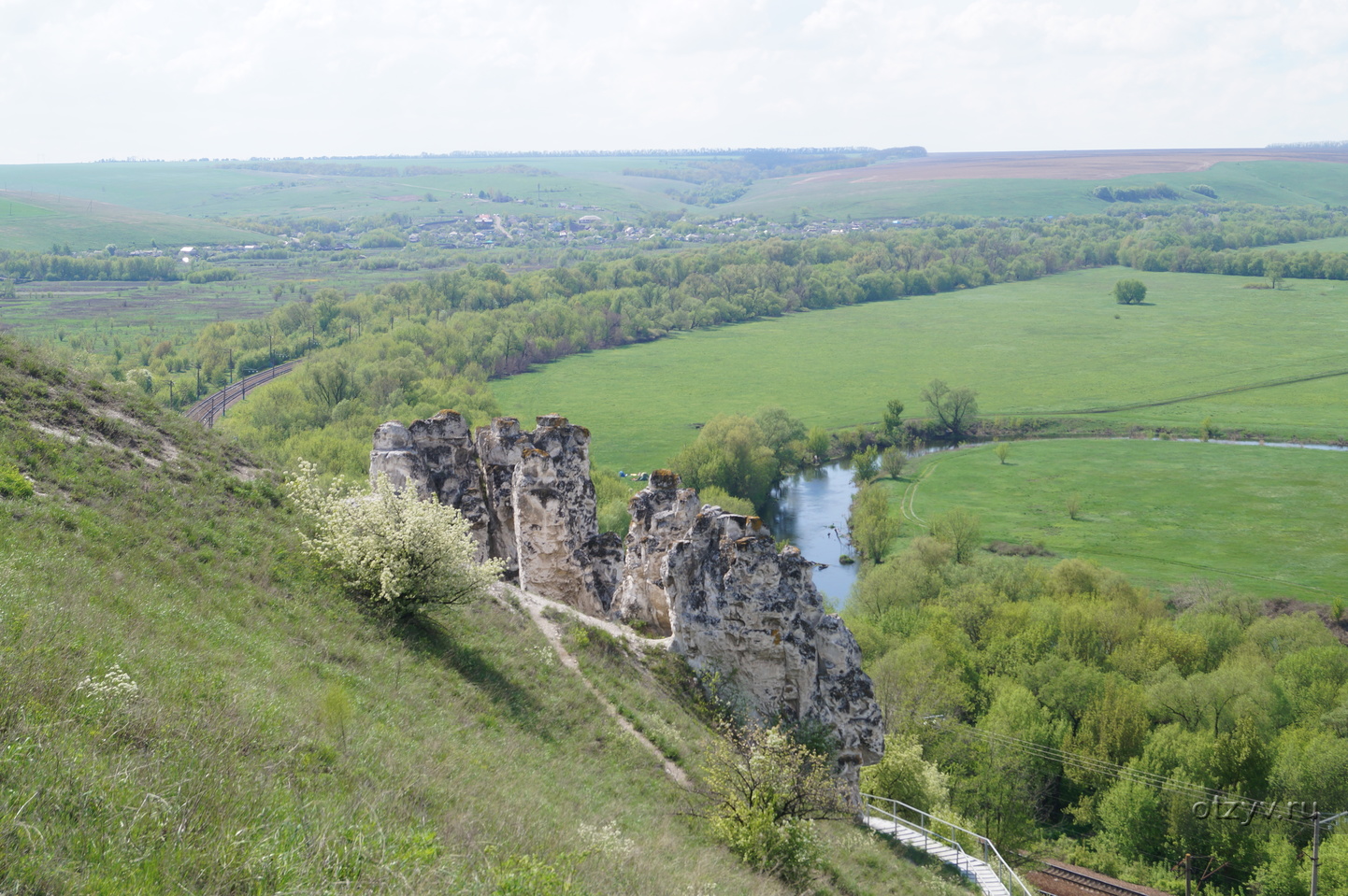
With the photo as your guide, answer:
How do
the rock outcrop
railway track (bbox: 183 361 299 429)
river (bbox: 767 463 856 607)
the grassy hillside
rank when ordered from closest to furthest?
the grassy hillside
the rock outcrop
river (bbox: 767 463 856 607)
railway track (bbox: 183 361 299 429)

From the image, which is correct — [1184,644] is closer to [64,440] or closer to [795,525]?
[795,525]

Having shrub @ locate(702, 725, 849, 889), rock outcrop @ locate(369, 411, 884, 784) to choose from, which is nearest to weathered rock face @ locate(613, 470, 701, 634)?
rock outcrop @ locate(369, 411, 884, 784)

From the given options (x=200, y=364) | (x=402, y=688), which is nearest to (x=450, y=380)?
(x=200, y=364)

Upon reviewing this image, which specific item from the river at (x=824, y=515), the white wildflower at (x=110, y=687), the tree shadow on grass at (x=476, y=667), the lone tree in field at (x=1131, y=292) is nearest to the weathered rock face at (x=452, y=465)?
the tree shadow on grass at (x=476, y=667)

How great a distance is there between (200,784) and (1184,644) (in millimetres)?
52560

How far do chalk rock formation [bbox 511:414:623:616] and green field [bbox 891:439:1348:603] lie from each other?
5610 cm

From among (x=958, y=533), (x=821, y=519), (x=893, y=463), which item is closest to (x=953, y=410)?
(x=893, y=463)

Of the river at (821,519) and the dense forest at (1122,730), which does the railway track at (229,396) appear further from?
the dense forest at (1122,730)

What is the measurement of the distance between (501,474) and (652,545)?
7111mm

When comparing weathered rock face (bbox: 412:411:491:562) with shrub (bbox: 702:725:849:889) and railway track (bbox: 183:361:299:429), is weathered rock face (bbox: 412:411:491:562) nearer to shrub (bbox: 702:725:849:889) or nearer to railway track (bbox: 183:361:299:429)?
shrub (bbox: 702:725:849:889)

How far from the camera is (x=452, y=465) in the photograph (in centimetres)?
3419

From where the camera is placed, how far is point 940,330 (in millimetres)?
178250

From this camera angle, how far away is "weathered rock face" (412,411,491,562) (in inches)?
1332

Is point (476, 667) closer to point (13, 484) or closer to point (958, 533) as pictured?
point (13, 484)
